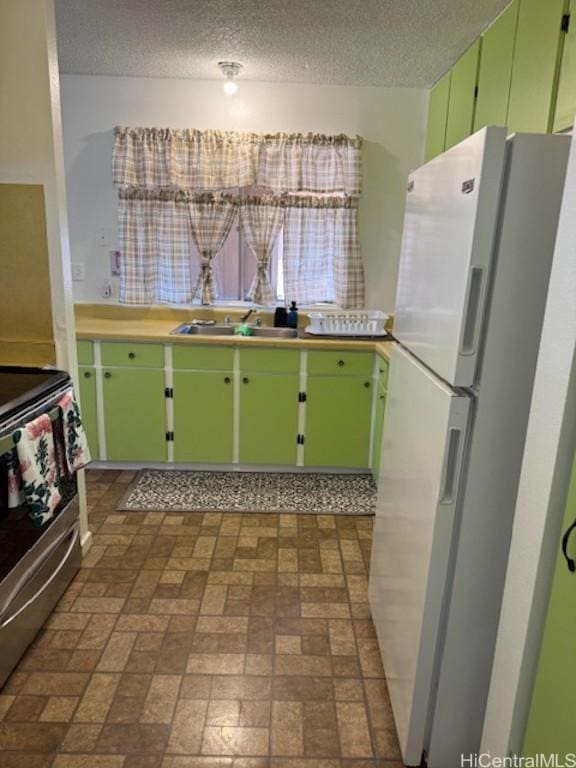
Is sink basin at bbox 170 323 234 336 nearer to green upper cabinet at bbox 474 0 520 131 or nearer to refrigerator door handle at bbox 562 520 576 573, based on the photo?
green upper cabinet at bbox 474 0 520 131

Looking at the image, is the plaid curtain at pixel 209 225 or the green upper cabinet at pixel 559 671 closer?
the green upper cabinet at pixel 559 671

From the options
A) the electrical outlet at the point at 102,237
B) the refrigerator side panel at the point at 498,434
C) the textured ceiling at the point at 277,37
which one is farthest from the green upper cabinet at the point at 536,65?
the electrical outlet at the point at 102,237

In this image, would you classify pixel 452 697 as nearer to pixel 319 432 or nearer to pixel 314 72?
pixel 319 432

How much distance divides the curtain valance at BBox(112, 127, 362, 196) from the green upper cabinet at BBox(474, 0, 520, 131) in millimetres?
1229

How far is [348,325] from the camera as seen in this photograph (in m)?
3.49

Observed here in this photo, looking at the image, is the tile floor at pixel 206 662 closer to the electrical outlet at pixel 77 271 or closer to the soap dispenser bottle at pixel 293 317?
the soap dispenser bottle at pixel 293 317

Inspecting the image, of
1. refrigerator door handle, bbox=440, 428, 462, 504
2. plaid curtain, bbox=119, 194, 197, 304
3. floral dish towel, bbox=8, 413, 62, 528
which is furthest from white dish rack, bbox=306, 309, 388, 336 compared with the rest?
refrigerator door handle, bbox=440, 428, 462, 504

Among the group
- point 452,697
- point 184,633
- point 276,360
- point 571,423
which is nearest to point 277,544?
point 184,633

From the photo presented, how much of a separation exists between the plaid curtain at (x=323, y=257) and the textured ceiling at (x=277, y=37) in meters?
0.85

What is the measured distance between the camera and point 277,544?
2.71 metres

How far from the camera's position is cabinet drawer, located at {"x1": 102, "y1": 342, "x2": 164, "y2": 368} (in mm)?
3268

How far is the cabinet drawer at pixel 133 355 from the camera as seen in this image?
3268 mm

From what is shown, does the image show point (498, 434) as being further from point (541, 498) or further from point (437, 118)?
point (437, 118)
